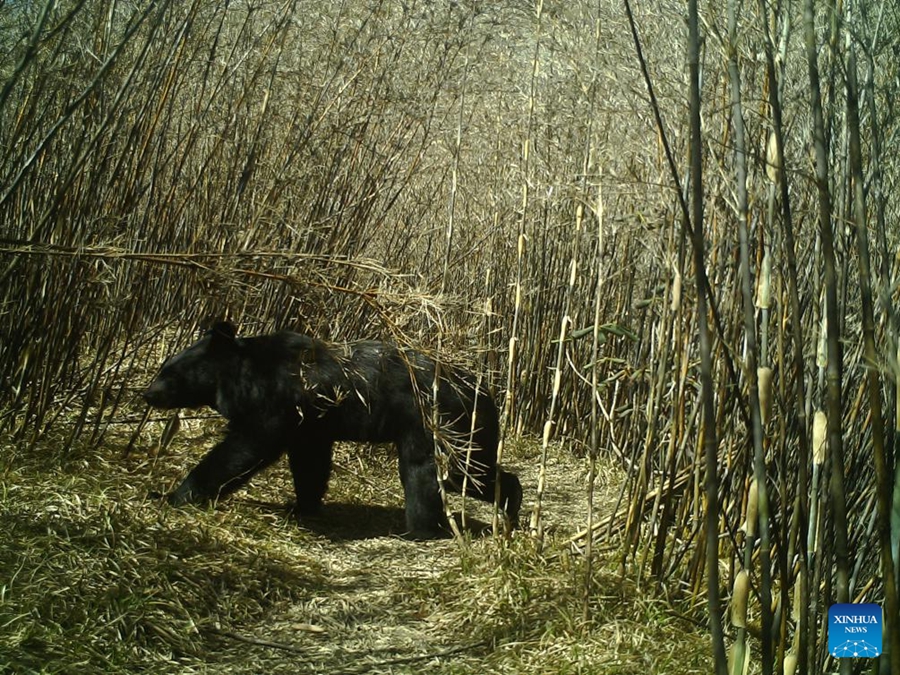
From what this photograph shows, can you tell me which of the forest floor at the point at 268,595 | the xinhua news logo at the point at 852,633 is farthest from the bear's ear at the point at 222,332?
the xinhua news logo at the point at 852,633

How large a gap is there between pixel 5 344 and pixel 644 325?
3745mm

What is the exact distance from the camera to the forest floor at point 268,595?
3242 mm

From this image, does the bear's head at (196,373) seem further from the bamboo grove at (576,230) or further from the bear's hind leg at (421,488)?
the bear's hind leg at (421,488)

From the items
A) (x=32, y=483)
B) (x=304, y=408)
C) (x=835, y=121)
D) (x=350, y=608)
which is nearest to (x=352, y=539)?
(x=304, y=408)

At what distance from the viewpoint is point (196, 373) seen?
5.09 metres

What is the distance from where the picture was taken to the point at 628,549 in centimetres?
383

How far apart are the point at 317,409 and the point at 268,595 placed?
1299mm

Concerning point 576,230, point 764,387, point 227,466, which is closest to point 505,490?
point 227,466

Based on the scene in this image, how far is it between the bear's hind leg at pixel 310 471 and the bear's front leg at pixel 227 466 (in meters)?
0.14

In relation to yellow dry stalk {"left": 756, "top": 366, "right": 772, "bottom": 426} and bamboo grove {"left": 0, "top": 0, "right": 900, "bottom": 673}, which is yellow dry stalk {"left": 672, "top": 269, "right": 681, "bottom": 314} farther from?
yellow dry stalk {"left": 756, "top": 366, "right": 772, "bottom": 426}

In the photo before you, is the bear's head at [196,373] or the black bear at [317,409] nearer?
the black bear at [317,409]

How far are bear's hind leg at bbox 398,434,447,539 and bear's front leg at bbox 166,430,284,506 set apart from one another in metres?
0.69

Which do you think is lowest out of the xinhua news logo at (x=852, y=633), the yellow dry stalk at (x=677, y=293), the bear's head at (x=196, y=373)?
the xinhua news logo at (x=852, y=633)

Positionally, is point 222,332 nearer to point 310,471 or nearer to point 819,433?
point 310,471
